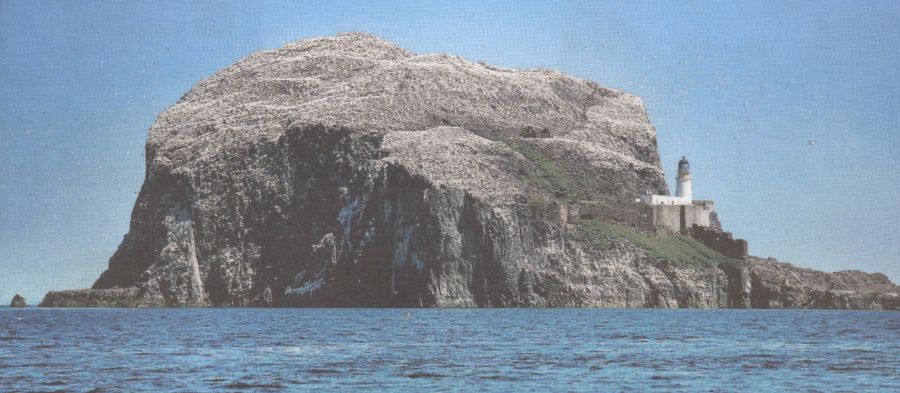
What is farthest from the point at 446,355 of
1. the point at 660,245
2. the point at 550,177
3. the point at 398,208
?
the point at 550,177

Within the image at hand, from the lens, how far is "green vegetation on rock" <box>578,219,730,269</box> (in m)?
143

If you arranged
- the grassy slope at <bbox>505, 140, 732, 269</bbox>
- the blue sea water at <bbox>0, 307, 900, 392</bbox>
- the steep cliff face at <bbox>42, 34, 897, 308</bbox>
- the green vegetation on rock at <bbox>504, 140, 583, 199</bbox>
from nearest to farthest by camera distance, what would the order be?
the blue sea water at <bbox>0, 307, 900, 392</bbox>, the steep cliff face at <bbox>42, 34, 897, 308</bbox>, the grassy slope at <bbox>505, 140, 732, 269</bbox>, the green vegetation on rock at <bbox>504, 140, 583, 199</bbox>

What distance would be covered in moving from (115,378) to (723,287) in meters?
101

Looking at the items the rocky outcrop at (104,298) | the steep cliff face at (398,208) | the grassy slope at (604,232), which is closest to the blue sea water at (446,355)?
the steep cliff face at (398,208)

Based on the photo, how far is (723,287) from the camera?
144m

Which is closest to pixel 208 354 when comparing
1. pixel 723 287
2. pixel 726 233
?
pixel 723 287

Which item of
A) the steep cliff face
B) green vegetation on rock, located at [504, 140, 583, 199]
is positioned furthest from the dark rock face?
green vegetation on rock, located at [504, 140, 583, 199]

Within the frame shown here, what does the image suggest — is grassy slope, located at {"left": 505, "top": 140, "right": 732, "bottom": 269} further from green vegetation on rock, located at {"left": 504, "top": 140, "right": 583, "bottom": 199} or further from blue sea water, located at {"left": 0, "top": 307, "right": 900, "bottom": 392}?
blue sea water, located at {"left": 0, "top": 307, "right": 900, "bottom": 392}

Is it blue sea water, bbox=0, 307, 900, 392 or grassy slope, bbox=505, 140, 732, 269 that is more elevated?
grassy slope, bbox=505, 140, 732, 269

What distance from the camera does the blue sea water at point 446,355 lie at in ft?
172

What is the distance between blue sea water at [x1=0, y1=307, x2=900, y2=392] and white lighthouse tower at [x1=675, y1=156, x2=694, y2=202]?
65.4 meters

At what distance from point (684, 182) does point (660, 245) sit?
22459mm

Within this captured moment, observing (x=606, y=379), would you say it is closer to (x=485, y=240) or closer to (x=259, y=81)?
(x=485, y=240)

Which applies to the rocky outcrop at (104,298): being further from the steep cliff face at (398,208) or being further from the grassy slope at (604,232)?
the grassy slope at (604,232)
